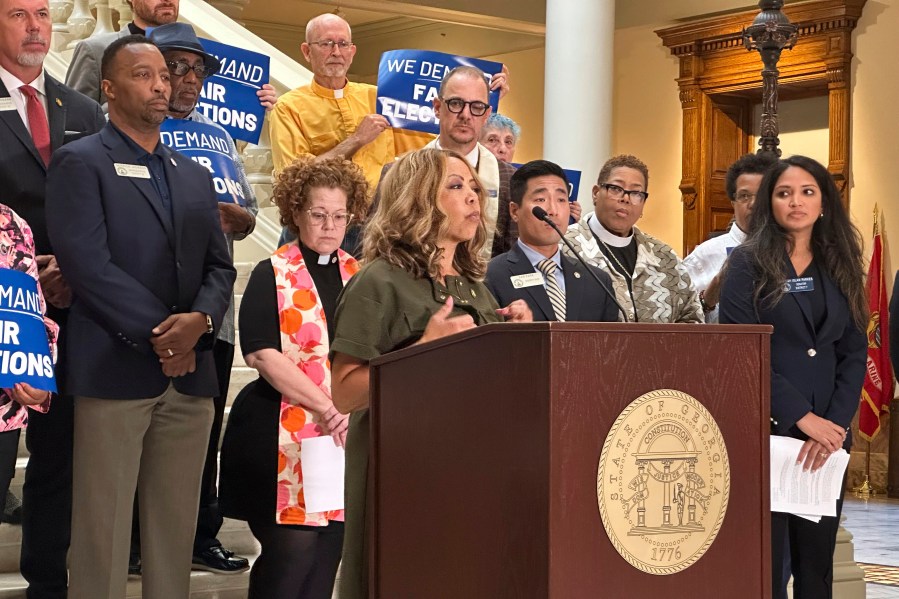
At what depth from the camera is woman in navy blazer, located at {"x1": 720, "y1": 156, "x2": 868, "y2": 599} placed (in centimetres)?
397

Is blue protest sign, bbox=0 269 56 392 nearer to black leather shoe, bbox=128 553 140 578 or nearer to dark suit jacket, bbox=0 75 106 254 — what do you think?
dark suit jacket, bbox=0 75 106 254

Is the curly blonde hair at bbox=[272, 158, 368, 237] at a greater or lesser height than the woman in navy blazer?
greater

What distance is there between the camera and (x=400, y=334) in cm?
282

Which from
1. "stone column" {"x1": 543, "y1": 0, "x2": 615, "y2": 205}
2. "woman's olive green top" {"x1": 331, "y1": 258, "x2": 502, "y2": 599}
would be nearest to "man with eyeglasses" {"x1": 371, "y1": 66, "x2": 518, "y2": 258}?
"woman's olive green top" {"x1": 331, "y1": 258, "x2": 502, "y2": 599}

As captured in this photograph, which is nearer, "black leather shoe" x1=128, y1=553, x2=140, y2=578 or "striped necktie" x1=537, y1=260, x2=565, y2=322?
"striped necktie" x1=537, y1=260, x2=565, y2=322

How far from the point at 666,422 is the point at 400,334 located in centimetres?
87

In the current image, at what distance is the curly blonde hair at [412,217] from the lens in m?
2.87

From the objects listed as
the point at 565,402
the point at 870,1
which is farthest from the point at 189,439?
the point at 870,1

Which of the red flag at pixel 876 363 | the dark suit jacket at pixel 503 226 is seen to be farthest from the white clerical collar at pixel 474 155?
the red flag at pixel 876 363

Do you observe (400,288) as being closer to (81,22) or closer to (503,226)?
(503,226)

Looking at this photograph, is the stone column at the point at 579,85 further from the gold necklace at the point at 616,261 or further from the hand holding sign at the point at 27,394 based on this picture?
the hand holding sign at the point at 27,394

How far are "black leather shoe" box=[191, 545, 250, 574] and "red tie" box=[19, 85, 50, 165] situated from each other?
137cm

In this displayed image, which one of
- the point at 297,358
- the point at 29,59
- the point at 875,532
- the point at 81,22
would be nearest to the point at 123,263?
the point at 297,358

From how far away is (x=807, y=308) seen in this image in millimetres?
4012
